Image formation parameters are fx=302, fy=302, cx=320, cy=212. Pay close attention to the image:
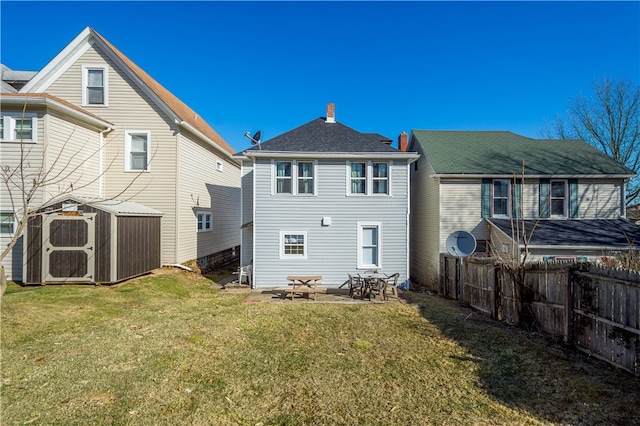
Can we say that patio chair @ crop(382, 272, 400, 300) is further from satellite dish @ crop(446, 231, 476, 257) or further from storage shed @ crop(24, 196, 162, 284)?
storage shed @ crop(24, 196, 162, 284)

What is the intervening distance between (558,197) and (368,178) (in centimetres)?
966

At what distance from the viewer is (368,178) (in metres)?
12.4

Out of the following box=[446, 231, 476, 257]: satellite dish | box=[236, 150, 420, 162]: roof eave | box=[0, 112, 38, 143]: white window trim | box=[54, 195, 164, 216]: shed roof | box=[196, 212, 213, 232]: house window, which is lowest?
box=[446, 231, 476, 257]: satellite dish

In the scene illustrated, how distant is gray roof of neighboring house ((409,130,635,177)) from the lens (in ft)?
46.9

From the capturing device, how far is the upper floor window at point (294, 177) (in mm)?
12352

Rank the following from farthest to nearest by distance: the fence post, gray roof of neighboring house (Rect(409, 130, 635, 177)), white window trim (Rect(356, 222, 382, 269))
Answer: gray roof of neighboring house (Rect(409, 130, 635, 177)) < white window trim (Rect(356, 222, 382, 269)) < the fence post

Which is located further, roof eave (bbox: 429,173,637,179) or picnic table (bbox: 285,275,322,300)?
roof eave (bbox: 429,173,637,179)

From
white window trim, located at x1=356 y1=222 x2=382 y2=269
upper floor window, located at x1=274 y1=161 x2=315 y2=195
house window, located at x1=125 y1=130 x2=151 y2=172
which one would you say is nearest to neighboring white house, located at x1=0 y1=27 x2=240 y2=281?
house window, located at x1=125 y1=130 x2=151 y2=172

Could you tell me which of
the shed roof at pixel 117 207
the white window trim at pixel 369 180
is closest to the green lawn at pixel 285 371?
the shed roof at pixel 117 207

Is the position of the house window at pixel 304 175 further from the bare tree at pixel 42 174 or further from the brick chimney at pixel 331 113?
the bare tree at pixel 42 174

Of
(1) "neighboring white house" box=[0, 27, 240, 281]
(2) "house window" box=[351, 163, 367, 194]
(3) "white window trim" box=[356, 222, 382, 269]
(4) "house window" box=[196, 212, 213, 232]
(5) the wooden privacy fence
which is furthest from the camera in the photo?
(4) "house window" box=[196, 212, 213, 232]

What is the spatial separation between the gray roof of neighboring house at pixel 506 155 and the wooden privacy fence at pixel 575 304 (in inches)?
271

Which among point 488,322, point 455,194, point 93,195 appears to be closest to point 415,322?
point 488,322

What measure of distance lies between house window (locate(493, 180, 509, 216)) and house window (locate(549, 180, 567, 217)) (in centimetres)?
214
